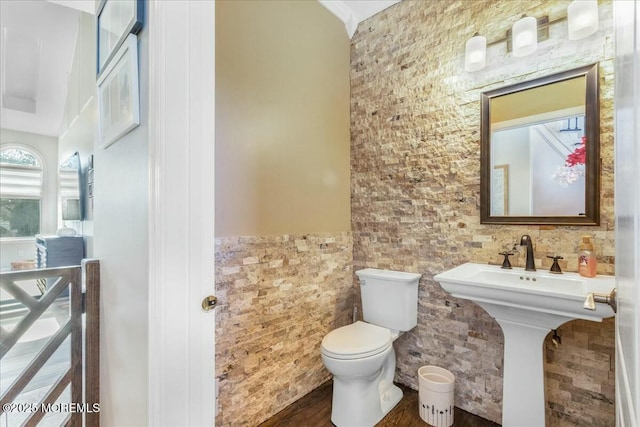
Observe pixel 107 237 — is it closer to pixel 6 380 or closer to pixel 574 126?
pixel 6 380

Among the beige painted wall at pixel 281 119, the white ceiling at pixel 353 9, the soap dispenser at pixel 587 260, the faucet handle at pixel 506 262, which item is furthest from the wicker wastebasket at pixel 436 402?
the white ceiling at pixel 353 9

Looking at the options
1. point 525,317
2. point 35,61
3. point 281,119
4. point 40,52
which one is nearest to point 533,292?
point 525,317

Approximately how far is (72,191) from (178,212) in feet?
12.4

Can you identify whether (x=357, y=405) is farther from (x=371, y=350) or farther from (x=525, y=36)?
(x=525, y=36)

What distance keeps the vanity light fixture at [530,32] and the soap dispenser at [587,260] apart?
3.37 ft

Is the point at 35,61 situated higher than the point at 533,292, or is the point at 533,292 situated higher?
the point at 35,61

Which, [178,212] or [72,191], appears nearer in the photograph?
[178,212]

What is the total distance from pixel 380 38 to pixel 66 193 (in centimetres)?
420

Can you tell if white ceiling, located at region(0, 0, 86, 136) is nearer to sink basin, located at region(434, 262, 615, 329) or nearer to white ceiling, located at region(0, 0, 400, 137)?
white ceiling, located at region(0, 0, 400, 137)

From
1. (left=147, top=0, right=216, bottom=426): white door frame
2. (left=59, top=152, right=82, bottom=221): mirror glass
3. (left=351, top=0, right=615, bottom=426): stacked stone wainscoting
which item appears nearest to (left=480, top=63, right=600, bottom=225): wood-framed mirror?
(left=351, top=0, right=615, bottom=426): stacked stone wainscoting

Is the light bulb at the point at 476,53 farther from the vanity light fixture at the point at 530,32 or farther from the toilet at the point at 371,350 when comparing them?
the toilet at the point at 371,350

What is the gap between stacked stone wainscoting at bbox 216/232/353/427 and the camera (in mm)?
1552

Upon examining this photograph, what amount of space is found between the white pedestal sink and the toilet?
51 centimetres

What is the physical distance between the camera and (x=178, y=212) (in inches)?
29.6
